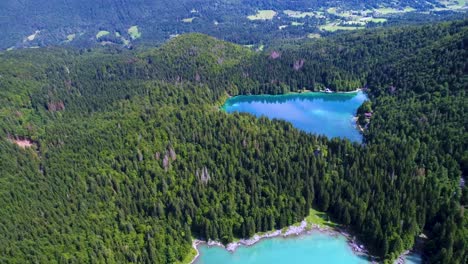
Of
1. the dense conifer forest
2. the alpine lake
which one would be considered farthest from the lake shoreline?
the dense conifer forest

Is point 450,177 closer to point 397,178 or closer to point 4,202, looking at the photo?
point 397,178

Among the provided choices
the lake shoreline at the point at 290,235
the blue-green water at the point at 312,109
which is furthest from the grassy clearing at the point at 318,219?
the blue-green water at the point at 312,109

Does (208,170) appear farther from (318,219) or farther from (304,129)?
(304,129)

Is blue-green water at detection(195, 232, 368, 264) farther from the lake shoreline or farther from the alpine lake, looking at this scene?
the lake shoreline

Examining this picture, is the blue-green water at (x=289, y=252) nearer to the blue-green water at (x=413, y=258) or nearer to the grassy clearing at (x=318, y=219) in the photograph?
the grassy clearing at (x=318, y=219)

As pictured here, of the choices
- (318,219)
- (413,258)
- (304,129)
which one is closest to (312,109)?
(304,129)

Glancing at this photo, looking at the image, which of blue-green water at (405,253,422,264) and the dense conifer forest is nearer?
blue-green water at (405,253,422,264)
